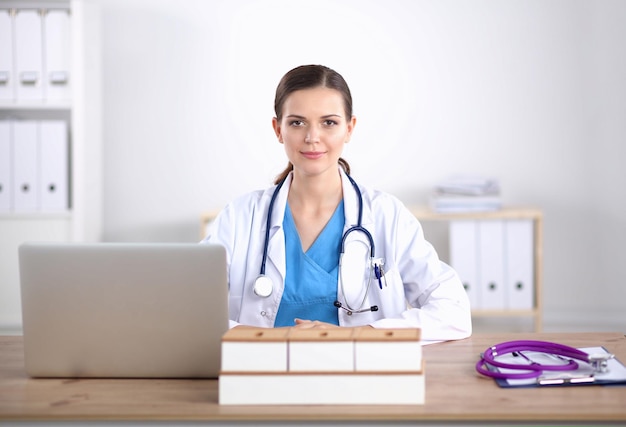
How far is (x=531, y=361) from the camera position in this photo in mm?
1519

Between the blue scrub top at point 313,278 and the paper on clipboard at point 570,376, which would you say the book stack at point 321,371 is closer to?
the paper on clipboard at point 570,376

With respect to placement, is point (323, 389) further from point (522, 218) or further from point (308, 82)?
point (522, 218)

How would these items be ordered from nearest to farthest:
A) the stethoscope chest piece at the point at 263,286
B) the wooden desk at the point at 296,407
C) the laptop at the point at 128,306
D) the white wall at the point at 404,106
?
the wooden desk at the point at 296,407 < the laptop at the point at 128,306 < the stethoscope chest piece at the point at 263,286 < the white wall at the point at 404,106

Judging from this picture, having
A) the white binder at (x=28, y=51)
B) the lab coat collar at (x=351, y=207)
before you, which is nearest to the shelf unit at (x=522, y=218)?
the lab coat collar at (x=351, y=207)

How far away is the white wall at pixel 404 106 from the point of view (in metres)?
4.07

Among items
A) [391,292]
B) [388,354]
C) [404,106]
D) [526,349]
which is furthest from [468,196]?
[388,354]

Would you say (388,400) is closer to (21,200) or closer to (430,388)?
(430,388)

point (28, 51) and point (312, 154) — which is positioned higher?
point (28, 51)

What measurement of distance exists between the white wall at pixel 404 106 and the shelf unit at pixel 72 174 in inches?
10.1

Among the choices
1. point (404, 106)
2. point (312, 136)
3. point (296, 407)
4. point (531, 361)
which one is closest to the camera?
point (296, 407)

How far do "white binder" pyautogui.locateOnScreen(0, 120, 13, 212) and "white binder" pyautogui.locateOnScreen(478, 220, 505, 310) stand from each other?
2.19 meters

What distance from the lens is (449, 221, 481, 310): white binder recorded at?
3742 mm

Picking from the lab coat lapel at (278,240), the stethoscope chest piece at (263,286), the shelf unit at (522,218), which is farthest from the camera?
the shelf unit at (522,218)

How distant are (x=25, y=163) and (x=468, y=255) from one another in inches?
82.1
